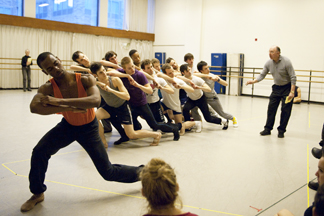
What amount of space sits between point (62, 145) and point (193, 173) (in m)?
1.67

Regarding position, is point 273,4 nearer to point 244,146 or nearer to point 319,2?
point 319,2

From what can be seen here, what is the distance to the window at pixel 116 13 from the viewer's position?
16.8 meters

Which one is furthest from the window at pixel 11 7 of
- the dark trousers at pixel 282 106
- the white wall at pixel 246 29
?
the dark trousers at pixel 282 106

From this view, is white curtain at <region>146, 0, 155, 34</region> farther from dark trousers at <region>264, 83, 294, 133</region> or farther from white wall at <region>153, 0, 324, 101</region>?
dark trousers at <region>264, 83, 294, 133</region>

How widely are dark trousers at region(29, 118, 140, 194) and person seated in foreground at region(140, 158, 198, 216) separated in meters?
1.42

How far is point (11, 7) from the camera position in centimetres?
1333

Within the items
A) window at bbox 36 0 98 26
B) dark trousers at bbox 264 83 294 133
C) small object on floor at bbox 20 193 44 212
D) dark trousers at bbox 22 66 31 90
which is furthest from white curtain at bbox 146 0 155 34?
small object on floor at bbox 20 193 44 212

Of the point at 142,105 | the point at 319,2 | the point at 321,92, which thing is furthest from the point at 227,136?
the point at 319,2

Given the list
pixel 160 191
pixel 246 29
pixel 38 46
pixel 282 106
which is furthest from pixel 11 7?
pixel 160 191

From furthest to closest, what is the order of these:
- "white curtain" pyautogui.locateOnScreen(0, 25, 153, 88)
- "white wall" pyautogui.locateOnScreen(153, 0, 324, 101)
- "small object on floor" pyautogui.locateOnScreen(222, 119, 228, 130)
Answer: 1. "white curtain" pyautogui.locateOnScreen(0, 25, 153, 88)
2. "white wall" pyautogui.locateOnScreen(153, 0, 324, 101)
3. "small object on floor" pyautogui.locateOnScreen(222, 119, 228, 130)

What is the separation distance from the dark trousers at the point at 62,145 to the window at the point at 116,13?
14.9 metres

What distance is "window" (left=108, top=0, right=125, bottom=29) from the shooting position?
1681cm

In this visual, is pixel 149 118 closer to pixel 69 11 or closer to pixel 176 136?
pixel 176 136

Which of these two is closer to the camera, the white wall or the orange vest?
the orange vest
